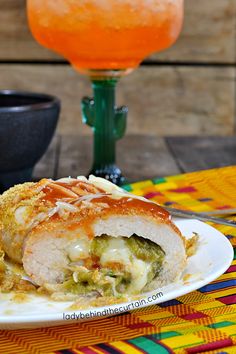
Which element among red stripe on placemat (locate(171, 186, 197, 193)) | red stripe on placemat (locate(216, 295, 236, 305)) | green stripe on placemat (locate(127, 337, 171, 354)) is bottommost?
red stripe on placemat (locate(171, 186, 197, 193))

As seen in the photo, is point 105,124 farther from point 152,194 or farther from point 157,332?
point 157,332

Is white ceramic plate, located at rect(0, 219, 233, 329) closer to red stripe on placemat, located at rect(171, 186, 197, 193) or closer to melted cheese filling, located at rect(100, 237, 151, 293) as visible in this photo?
melted cheese filling, located at rect(100, 237, 151, 293)

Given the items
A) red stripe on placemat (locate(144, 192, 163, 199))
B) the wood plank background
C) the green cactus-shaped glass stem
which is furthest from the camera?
the wood plank background

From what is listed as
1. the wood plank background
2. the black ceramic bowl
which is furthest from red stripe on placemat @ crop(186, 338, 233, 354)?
the wood plank background

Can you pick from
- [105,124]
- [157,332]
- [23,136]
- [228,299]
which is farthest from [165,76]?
[157,332]

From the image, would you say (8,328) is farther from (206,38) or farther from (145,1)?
(206,38)

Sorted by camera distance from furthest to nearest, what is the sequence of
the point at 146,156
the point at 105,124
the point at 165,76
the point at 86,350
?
the point at 165,76 < the point at 146,156 < the point at 105,124 < the point at 86,350

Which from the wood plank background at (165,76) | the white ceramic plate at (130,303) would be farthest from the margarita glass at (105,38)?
the wood plank background at (165,76)
